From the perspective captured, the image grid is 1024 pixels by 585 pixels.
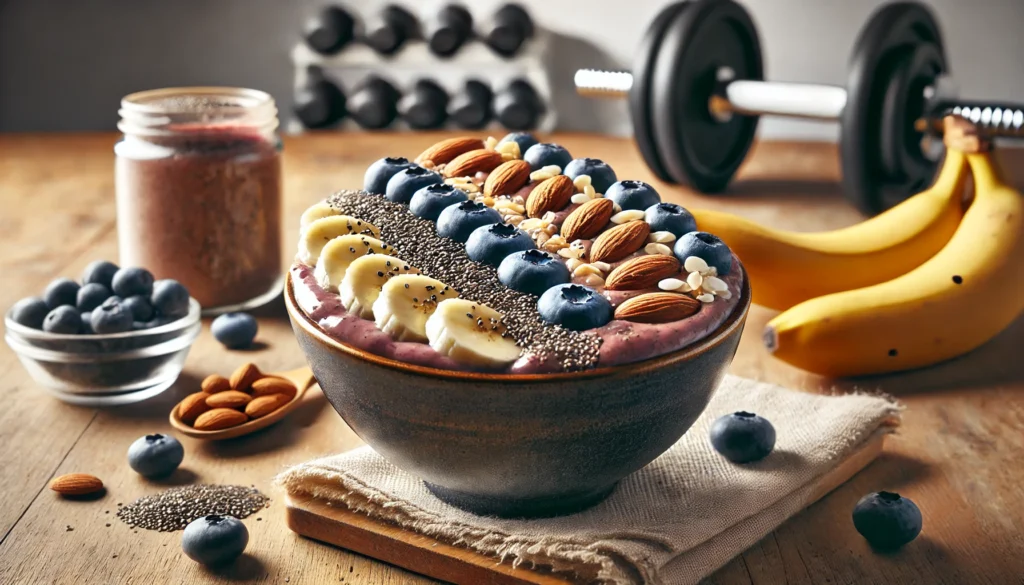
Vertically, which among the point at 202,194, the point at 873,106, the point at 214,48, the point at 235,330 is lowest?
the point at 214,48

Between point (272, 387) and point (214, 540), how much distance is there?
295 millimetres

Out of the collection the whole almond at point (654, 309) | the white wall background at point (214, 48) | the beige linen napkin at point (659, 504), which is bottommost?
the white wall background at point (214, 48)

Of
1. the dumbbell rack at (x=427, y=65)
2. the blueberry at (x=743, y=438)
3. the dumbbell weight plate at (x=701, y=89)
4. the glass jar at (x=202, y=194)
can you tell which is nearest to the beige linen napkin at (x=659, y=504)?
the blueberry at (x=743, y=438)

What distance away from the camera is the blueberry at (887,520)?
2.87 ft

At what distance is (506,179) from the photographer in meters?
0.96

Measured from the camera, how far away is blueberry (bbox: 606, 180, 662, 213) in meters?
0.93

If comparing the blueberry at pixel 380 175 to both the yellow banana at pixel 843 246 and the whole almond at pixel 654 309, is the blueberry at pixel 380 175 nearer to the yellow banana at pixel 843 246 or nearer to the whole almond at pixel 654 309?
the whole almond at pixel 654 309

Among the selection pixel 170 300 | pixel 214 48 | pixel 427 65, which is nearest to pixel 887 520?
pixel 170 300

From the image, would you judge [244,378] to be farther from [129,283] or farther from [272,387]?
[129,283]

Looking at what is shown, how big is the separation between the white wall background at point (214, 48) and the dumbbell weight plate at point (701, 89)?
1.79 feet

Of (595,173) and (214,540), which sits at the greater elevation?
(595,173)

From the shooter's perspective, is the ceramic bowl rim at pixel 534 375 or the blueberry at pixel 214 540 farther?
the blueberry at pixel 214 540

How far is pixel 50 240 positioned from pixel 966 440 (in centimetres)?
131

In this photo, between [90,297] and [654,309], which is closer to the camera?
[654,309]
